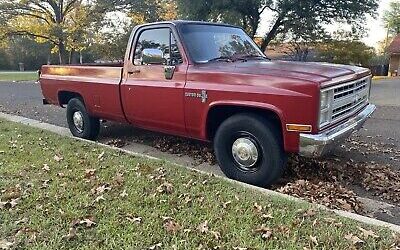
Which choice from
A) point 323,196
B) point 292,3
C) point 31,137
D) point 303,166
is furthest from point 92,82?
point 292,3

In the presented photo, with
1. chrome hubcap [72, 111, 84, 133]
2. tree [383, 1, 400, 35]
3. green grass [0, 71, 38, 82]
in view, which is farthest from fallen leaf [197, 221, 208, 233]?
tree [383, 1, 400, 35]

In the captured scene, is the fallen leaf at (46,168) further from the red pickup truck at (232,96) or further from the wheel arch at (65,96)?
the wheel arch at (65,96)

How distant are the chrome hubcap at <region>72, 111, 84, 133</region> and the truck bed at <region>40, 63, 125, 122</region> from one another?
0.43 m

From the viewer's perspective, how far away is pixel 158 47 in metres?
5.30

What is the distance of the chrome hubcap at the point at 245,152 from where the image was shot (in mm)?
4336

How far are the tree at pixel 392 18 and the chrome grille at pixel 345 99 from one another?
2333 inches

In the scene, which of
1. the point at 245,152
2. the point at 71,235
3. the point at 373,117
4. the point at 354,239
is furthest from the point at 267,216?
the point at 373,117

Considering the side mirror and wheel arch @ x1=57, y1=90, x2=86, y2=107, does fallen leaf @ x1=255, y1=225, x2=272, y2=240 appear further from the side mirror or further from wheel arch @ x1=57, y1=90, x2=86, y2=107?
wheel arch @ x1=57, y1=90, x2=86, y2=107

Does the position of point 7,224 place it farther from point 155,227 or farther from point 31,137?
point 31,137

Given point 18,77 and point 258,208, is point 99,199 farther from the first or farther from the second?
point 18,77

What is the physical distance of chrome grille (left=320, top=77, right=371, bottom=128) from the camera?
3.94 m

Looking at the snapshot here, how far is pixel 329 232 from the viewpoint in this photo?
309 cm

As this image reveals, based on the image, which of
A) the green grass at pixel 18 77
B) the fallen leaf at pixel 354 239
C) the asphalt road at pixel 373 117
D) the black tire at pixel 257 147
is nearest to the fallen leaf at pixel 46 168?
the black tire at pixel 257 147

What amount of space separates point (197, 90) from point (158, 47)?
111cm
